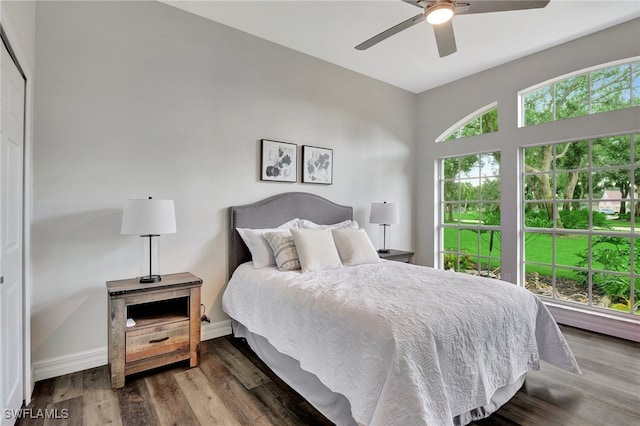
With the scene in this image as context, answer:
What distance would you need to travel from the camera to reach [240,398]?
2086 mm

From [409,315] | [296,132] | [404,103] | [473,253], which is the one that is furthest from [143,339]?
[404,103]

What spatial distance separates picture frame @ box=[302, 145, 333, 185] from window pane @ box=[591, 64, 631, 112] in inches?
113

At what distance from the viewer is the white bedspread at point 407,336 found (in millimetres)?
1453

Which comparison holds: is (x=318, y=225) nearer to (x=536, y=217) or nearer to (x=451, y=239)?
(x=451, y=239)

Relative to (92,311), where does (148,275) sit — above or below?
above

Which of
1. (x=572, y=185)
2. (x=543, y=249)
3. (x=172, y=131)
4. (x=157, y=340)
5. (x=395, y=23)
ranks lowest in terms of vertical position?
(x=157, y=340)

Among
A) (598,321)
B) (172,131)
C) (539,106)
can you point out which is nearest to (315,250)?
(172,131)

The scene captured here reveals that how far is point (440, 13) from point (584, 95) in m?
2.45

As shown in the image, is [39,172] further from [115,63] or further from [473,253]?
[473,253]

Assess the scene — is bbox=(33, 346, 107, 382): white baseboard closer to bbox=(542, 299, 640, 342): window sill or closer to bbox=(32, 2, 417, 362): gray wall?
bbox=(32, 2, 417, 362): gray wall

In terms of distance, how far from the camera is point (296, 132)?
366 cm

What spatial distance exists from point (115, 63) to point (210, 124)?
33.7 inches

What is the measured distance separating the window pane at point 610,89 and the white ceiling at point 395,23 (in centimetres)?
46

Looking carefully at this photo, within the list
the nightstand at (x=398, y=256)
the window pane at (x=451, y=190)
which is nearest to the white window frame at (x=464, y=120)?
the window pane at (x=451, y=190)
